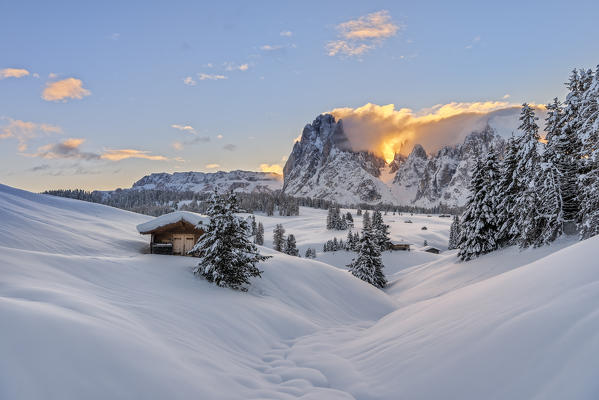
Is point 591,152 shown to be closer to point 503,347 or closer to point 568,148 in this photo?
point 568,148

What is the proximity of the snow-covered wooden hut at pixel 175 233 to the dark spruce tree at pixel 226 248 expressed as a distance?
5238 millimetres

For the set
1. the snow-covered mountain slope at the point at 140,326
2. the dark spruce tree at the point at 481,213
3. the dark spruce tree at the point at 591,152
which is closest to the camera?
the snow-covered mountain slope at the point at 140,326

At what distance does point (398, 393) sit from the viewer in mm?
5441

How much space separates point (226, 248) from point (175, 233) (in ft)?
27.2

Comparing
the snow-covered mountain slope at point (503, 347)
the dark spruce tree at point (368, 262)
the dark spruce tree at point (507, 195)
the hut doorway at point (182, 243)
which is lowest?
the dark spruce tree at point (368, 262)

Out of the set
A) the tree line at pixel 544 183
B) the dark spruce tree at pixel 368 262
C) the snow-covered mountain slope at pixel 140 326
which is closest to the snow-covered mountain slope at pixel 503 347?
the snow-covered mountain slope at pixel 140 326

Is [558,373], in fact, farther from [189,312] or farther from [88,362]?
[189,312]

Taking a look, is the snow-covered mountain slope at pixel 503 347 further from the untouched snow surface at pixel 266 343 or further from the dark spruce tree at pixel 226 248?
the dark spruce tree at pixel 226 248

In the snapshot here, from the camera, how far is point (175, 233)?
937 inches

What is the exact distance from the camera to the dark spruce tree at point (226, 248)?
56.1 ft

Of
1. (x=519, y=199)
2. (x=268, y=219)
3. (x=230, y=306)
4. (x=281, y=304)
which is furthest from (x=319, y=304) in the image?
(x=268, y=219)

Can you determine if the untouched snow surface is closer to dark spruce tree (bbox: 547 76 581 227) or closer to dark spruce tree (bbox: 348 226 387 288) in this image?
A: dark spruce tree (bbox: 547 76 581 227)

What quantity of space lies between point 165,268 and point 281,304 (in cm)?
716

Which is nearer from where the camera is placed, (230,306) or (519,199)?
(230,306)
